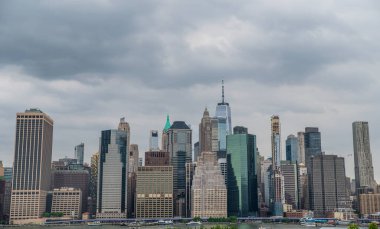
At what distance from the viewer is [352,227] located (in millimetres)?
103500

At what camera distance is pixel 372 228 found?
345 feet

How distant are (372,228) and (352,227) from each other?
4824 mm
